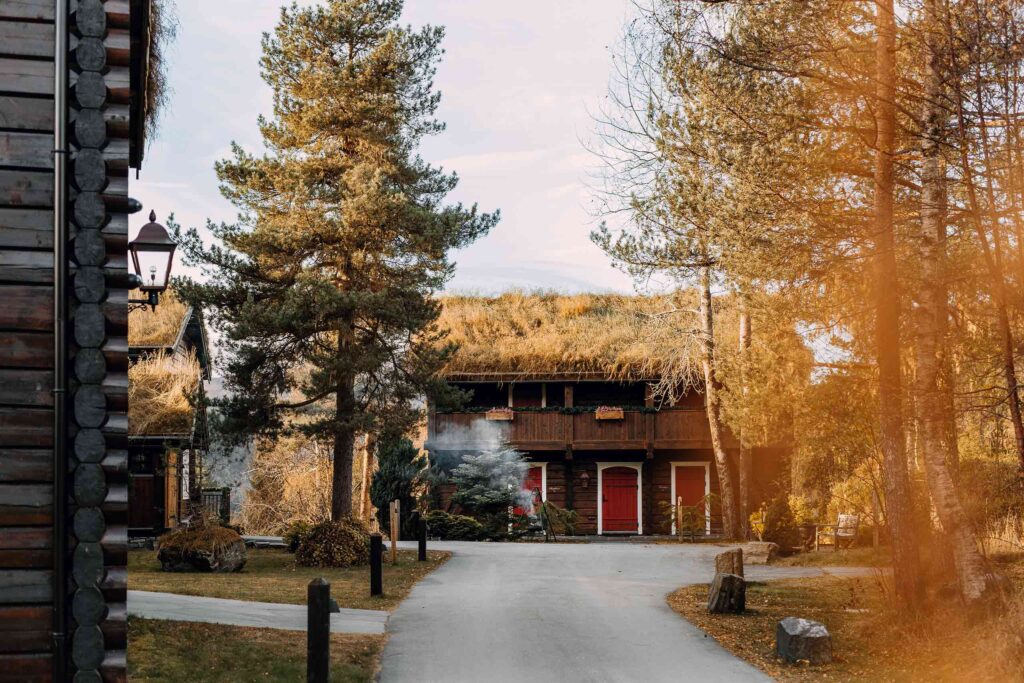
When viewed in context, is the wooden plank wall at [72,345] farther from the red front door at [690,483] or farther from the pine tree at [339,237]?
the red front door at [690,483]

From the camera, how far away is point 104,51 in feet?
21.4

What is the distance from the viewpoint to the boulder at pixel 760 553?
23.8 m

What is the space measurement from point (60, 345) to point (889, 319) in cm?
1034

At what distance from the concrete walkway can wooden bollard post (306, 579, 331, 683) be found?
4.00 meters

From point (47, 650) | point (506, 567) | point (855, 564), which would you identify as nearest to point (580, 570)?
point (506, 567)

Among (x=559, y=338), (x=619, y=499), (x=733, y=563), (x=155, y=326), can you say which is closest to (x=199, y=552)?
(x=733, y=563)

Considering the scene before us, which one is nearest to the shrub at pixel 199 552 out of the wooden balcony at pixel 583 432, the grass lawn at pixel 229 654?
the grass lawn at pixel 229 654

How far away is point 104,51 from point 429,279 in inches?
690

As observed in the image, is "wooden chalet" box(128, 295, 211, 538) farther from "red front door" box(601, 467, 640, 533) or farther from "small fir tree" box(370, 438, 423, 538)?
"red front door" box(601, 467, 640, 533)

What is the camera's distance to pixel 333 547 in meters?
22.1

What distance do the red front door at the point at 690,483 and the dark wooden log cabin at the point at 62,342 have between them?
31940 millimetres

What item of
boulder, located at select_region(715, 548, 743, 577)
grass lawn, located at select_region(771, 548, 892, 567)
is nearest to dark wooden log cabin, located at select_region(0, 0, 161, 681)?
A: boulder, located at select_region(715, 548, 743, 577)

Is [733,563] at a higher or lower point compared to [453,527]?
higher

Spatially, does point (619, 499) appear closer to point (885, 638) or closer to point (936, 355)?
point (936, 355)
